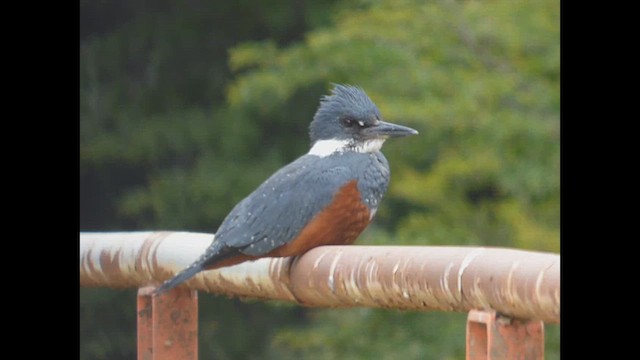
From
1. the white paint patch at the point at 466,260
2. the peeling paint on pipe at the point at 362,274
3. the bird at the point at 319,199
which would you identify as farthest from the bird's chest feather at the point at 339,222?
the white paint patch at the point at 466,260

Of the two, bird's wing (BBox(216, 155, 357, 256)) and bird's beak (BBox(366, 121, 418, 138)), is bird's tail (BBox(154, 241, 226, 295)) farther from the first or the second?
bird's beak (BBox(366, 121, 418, 138))

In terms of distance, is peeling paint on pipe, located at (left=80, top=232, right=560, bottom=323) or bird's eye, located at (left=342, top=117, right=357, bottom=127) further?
bird's eye, located at (left=342, top=117, right=357, bottom=127)

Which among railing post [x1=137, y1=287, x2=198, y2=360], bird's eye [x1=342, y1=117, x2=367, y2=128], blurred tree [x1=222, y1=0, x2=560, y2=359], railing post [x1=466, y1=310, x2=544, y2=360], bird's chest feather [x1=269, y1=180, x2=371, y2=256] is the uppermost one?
blurred tree [x1=222, y1=0, x2=560, y2=359]

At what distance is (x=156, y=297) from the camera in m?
3.37

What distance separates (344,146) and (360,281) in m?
1.89

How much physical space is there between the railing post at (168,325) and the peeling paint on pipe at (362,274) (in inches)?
1.9

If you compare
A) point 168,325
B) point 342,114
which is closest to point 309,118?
point 342,114

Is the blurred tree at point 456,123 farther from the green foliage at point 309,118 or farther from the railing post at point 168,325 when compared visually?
the railing post at point 168,325

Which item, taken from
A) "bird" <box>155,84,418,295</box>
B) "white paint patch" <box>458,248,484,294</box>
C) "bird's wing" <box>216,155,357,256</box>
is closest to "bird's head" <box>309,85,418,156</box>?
"bird" <box>155,84,418,295</box>

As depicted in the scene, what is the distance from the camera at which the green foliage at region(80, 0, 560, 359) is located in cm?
1002

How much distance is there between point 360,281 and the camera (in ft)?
9.02

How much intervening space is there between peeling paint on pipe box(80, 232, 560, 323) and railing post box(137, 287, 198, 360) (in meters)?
0.05
